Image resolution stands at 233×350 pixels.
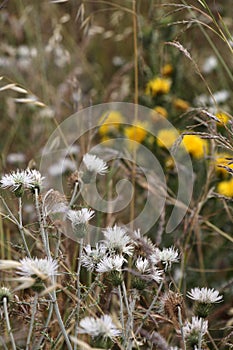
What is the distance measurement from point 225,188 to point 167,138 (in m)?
0.24

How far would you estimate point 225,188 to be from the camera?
164 cm

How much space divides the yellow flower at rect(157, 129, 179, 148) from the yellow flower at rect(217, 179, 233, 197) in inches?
7.5

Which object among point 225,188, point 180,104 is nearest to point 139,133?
point 180,104

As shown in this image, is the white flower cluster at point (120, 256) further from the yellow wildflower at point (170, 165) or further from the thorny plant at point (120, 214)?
the yellow wildflower at point (170, 165)

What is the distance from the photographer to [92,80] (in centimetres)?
252

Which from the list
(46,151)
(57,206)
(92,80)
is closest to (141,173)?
(46,151)

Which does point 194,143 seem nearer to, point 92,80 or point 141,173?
point 141,173

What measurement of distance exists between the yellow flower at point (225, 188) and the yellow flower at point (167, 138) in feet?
0.63

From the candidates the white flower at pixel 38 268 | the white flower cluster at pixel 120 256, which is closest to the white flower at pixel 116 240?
the white flower cluster at pixel 120 256

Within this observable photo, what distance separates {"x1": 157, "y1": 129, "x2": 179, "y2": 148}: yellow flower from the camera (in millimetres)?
1758

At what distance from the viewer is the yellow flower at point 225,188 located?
1620 millimetres

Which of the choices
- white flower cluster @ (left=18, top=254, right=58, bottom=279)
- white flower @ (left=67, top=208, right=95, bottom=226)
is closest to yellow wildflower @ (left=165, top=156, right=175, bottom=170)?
white flower @ (left=67, top=208, right=95, bottom=226)

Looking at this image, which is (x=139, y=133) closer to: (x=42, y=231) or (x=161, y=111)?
(x=161, y=111)

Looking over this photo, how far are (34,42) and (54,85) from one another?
27cm
